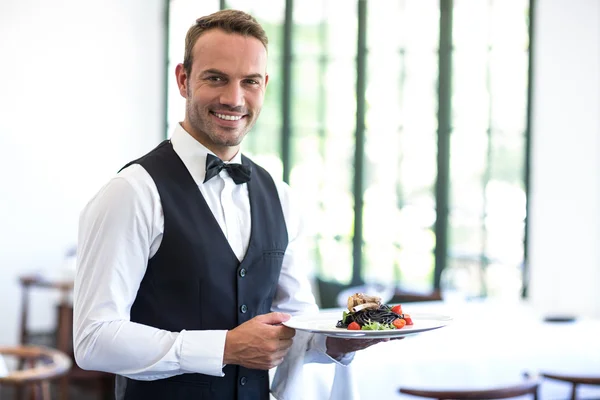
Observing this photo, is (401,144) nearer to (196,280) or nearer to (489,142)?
(489,142)

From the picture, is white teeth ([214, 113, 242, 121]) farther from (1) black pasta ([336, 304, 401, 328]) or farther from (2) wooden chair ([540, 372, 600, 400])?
(2) wooden chair ([540, 372, 600, 400])

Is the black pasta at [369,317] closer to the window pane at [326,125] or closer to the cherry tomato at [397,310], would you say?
the cherry tomato at [397,310]

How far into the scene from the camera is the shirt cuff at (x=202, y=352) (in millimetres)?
1636

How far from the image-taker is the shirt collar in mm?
1840

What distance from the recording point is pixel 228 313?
1.77 meters

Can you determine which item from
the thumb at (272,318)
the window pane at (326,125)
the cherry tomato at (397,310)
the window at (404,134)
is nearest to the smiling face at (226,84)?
the thumb at (272,318)

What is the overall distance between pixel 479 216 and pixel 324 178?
5.47 feet

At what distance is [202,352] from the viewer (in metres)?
1.64

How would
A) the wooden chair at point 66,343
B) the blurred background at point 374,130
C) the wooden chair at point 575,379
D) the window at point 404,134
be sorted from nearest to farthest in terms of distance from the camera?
the wooden chair at point 575,379
the blurred background at point 374,130
the wooden chair at point 66,343
the window at point 404,134

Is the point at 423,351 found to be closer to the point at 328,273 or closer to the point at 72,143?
the point at 328,273

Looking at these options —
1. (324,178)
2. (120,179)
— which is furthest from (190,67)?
(324,178)

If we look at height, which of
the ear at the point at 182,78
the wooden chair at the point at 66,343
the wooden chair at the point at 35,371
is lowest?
the wooden chair at the point at 66,343

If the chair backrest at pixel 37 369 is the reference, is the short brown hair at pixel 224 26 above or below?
above

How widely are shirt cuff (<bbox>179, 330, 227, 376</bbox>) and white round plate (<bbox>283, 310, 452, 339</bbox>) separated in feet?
0.43
